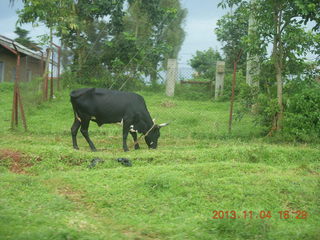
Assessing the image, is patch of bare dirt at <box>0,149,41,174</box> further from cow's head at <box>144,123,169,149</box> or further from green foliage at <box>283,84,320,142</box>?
green foliage at <box>283,84,320,142</box>

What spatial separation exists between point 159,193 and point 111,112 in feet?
14.4

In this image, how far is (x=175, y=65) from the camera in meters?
18.0

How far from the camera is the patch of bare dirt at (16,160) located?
785 centimetres

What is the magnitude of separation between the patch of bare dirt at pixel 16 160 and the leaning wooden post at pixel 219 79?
10.4 m

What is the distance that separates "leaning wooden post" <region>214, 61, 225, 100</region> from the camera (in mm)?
17548

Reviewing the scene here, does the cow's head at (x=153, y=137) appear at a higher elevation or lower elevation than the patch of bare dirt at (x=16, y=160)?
higher

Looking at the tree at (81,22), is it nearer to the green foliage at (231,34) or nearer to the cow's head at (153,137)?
the green foliage at (231,34)

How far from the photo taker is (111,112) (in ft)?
34.1

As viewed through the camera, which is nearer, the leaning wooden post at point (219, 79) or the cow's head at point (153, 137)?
the cow's head at point (153, 137)

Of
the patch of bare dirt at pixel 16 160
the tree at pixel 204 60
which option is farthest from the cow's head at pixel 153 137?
the tree at pixel 204 60

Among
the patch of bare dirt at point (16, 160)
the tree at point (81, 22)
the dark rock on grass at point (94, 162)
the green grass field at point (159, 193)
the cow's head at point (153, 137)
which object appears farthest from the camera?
the tree at point (81, 22)

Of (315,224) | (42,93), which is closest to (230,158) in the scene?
(315,224)

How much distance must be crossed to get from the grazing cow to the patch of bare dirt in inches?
77.9
